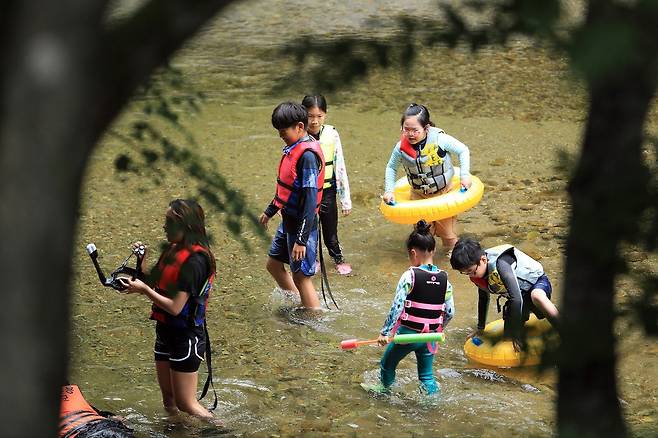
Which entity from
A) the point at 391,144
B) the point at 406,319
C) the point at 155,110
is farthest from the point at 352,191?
the point at 155,110

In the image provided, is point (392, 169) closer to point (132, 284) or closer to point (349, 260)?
point (349, 260)

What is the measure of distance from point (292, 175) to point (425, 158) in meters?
1.54

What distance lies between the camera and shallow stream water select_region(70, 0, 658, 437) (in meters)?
6.40

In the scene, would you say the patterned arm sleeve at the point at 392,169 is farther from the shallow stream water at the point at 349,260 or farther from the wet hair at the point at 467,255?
the wet hair at the point at 467,255

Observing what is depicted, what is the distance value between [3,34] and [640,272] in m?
1.95

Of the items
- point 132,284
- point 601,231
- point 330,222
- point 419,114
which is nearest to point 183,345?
point 132,284

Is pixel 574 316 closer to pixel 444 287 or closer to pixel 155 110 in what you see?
pixel 155 110

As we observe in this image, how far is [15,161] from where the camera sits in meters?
1.93

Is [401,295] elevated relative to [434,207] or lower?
lower

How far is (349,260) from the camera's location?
896 centimetres

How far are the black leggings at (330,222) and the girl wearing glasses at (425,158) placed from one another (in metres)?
0.43


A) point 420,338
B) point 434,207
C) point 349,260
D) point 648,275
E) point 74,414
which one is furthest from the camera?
point 349,260

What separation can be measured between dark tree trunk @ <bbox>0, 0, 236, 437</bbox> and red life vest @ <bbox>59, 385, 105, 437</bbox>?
10.5 ft

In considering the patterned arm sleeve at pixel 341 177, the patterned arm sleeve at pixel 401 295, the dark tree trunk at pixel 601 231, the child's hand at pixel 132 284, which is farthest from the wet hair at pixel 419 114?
the dark tree trunk at pixel 601 231
